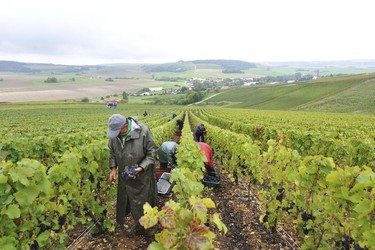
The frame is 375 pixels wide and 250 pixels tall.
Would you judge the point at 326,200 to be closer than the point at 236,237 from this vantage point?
Yes

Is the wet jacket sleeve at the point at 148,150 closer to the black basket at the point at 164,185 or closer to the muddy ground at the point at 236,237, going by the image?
the muddy ground at the point at 236,237

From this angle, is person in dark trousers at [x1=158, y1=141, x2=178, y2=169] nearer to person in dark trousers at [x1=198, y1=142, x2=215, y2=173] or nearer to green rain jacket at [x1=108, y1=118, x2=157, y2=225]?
person in dark trousers at [x1=198, y1=142, x2=215, y2=173]

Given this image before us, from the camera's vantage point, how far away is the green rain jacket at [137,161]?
4.98 meters

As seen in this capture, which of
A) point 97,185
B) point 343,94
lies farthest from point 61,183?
point 343,94

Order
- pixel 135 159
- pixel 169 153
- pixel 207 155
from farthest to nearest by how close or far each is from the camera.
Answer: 1. pixel 169 153
2. pixel 207 155
3. pixel 135 159

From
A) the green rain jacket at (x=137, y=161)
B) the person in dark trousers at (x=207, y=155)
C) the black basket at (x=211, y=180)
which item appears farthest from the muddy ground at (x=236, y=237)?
the person in dark trousers at (x=207, y=155)

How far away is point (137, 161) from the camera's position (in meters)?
5.05

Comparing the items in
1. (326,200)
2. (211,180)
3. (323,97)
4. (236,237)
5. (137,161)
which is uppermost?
(137,161)

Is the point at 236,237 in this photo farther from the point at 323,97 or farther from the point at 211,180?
the point at 323,97

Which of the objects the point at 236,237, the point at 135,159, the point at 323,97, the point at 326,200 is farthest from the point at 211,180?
the point at 323,97

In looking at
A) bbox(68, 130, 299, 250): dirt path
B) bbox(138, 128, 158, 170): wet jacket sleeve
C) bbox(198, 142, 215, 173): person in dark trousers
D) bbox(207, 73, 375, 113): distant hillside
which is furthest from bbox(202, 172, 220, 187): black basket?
bbox(207, 73, 375, 113): distant hillside

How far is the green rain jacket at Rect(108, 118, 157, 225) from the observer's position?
4.98m

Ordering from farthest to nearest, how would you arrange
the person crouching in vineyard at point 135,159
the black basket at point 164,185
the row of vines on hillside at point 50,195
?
the black basket at point 164,185 < the person crouching in vineyard at point 135,159 < the row of vines on hillside at point 50,195

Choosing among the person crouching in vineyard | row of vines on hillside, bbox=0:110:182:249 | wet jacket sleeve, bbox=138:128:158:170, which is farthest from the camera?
wet jacket sleeve, bbox=138:128:158:170
